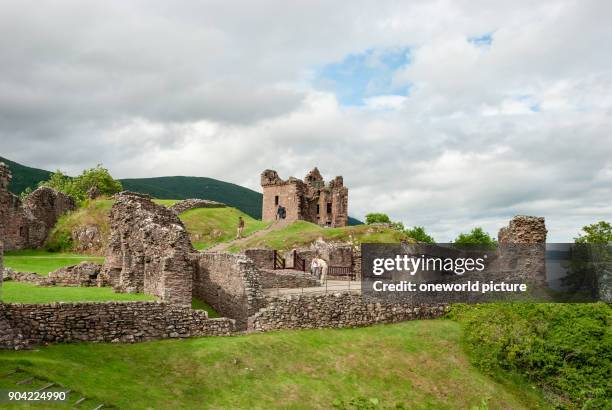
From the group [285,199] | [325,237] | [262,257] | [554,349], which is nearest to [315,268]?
[262,257]

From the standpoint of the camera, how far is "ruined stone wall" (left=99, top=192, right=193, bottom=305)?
24.1 m

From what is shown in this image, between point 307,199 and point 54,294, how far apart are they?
2156 inches

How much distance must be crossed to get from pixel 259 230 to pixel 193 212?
28.7ft

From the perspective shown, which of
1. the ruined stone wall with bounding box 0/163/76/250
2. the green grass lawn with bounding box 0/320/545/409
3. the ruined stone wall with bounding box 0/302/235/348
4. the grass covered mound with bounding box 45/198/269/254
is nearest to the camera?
the green grass lawn with bounding box 0/320/545/409

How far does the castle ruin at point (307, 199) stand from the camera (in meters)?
72.7

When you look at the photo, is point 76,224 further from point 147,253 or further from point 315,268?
point 315,268

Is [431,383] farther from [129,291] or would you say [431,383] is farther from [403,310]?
[129,291]

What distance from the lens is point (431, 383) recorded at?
74.7 ft

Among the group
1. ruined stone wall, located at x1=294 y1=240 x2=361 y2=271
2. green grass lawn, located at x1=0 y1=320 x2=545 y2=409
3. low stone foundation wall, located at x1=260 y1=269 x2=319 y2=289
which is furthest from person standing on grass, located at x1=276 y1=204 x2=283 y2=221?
green grass lawn, located at x1=0 y1=320 x2=545 y2=409

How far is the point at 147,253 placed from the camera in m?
26.4

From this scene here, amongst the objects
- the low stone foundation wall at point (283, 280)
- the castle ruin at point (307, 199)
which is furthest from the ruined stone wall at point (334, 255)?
the castle ruin at point (307, 199)

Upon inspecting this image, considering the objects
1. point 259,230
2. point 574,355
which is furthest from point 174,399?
point 259,230

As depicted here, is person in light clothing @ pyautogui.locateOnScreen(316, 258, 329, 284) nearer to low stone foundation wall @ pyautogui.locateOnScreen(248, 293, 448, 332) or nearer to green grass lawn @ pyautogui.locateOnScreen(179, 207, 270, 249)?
low stone foundation wall @ pyautogui.locateOnScreen(248, 293, 448, 332)

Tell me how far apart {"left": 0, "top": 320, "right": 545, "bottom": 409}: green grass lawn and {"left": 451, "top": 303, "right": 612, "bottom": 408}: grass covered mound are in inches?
34.7
